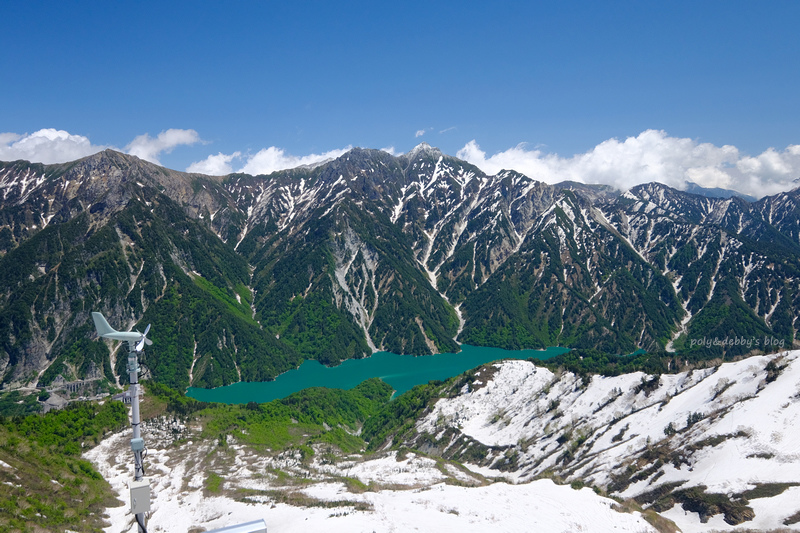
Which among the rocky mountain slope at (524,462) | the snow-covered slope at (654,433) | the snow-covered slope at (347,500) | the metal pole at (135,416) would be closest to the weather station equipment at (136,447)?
the metal pole at (135,416)

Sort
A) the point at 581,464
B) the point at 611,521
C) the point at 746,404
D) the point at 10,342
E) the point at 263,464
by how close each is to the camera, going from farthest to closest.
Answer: the point at 10,342, the point at 263,464, the point at 581,464, the point at 746,404, the point at 611,521

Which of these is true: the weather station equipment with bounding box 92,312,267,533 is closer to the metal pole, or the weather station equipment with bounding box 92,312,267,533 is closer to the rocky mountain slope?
the metal pole

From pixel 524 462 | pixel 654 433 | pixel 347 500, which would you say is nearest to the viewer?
pixel 347 500

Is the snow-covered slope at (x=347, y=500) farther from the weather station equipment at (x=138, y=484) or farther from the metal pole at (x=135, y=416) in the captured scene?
the weather station equipment at (x=138, y=484)

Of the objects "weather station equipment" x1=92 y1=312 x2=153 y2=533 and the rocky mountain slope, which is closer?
"weather station equipment" x1=92 y1=312 x2=153 y2=533

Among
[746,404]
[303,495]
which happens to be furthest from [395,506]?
[746,404]

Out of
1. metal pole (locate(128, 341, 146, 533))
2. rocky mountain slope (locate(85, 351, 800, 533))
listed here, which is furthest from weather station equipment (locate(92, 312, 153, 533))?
rocky mountain slope (locate(85, 351, 800, 533))

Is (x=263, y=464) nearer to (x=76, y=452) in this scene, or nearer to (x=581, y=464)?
(x=76, y=452)

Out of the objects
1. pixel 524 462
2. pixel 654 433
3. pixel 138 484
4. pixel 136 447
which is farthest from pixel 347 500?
pixel 654 433

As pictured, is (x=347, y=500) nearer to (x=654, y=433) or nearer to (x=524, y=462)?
(x=524, y=462)
